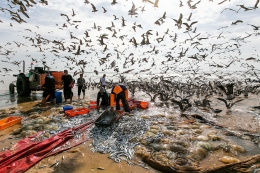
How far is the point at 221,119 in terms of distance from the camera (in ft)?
25.6

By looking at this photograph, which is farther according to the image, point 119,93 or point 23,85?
point 23,85

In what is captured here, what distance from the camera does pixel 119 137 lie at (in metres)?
5.48

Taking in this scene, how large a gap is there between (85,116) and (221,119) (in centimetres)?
602

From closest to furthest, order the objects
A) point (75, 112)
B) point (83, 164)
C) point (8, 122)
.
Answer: point (83, 164), point (8, 122), point (75, 112)

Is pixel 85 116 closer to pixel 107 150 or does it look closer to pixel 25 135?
pixel 25 135

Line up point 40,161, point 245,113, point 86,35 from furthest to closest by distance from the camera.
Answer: point 86,35 → point 245,113 → point 40,161

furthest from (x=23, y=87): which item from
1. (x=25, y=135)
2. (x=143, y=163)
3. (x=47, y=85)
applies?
(x=143, y=163)

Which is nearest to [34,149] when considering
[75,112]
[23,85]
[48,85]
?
[75,112]

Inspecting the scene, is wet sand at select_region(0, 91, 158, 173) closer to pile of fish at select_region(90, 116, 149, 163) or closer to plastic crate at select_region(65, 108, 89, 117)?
pile of fish at select_region(90, 116, 149, 163)

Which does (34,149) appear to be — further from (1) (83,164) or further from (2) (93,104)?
(2) (93,104)

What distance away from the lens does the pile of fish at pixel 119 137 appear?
446 cm

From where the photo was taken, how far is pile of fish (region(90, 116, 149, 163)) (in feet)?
14.6

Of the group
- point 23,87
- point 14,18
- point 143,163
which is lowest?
point 143,163

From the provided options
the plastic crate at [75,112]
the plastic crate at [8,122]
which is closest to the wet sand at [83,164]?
the plastic crate at [8,122]
